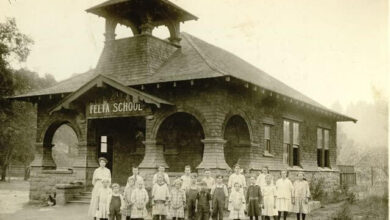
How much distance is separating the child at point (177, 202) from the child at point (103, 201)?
6.13ft

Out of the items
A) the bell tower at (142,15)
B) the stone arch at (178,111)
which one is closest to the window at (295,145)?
the bell tower at (142,15)

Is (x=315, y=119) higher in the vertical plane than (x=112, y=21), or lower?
lower

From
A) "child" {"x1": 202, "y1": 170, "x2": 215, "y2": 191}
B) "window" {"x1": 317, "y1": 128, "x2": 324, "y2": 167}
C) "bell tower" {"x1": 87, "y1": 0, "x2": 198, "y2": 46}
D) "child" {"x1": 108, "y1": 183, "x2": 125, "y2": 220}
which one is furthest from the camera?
"window" {"x1": 317, "y1": 128, "x2": 324, "y2": 167}

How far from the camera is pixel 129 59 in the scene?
1897 centimetres

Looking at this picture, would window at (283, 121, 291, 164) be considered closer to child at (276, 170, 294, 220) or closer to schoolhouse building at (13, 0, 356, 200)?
schoolhouse building at (13, 0, 356, 200)

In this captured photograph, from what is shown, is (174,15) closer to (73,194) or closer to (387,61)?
(73,194)

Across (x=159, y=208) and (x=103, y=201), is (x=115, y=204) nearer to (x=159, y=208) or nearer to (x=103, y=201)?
(x=103, y=201)

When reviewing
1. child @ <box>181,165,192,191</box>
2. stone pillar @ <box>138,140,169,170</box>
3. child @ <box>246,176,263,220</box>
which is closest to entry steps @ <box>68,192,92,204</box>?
stone pillar @ <box>138,140,169,170</box>

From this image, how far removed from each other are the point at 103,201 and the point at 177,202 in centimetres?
208

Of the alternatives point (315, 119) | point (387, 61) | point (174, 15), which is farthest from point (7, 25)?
point (387, 61)

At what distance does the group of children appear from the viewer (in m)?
12.4

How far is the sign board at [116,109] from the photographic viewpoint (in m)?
17.0

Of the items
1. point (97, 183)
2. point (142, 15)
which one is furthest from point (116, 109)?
point (97, 183)

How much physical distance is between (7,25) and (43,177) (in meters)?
12.0
